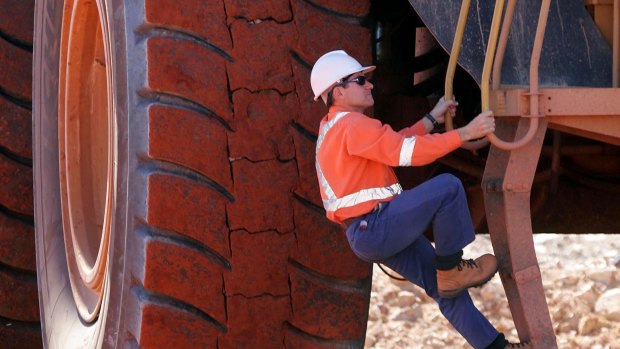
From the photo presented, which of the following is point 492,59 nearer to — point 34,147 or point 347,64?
point 347,64

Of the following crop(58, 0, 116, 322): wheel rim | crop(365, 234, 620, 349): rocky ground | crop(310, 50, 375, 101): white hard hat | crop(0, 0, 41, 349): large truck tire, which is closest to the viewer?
crop(310, 50, 375, 101): white hard hat

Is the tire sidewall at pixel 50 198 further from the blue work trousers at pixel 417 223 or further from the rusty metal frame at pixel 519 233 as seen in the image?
the rusty metal frame at pixel 519 233

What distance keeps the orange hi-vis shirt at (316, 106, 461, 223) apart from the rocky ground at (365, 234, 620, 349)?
2.85 meters

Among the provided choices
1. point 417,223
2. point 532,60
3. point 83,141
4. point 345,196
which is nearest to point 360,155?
point 345,196

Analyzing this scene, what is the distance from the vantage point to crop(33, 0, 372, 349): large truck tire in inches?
113

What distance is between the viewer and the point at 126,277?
2.97 m

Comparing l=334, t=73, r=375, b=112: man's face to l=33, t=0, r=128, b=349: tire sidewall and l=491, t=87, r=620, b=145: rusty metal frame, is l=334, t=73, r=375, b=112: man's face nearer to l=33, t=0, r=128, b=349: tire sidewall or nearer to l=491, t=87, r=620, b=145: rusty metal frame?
l=491, t=87, r=620, b=145: rusty metal frame

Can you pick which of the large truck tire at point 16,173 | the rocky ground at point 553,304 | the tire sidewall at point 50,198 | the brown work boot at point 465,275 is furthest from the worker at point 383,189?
the rocky ground at point 553,304

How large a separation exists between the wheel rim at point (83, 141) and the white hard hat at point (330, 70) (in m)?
0.91

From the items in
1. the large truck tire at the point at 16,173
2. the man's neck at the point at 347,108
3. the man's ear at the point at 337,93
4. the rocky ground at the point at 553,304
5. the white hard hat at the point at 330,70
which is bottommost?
the rocky ground at the point at 553,304

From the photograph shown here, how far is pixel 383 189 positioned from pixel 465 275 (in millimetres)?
270

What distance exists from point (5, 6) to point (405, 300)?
9.11 ft

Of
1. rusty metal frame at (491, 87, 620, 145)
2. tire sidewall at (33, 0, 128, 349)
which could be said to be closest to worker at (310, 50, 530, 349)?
rusty metal frame at (491, 87, 620, 145)

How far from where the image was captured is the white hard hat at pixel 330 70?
9.48 ft
